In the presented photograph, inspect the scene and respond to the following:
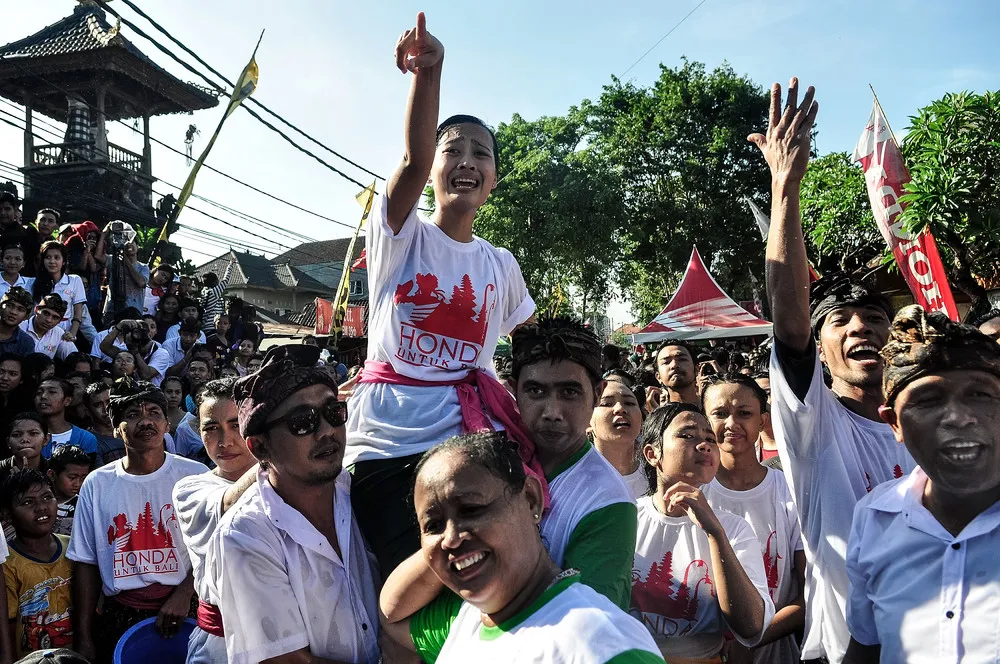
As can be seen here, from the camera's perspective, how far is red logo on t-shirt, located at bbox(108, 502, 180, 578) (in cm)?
418

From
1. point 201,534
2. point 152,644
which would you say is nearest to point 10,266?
point 152,644

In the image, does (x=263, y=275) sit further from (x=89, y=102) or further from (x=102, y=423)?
(x=102, y=423)

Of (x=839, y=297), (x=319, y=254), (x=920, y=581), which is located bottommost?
(x=920, y=581)

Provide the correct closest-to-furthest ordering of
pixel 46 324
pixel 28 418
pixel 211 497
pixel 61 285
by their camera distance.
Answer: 1. pixel 211 497
2. pixel 28 418
3. pixel 46 324
4. pixel 61 285

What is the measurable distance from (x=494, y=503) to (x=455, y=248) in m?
1.25

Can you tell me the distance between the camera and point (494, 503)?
192 cm

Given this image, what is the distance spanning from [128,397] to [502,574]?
352 cm

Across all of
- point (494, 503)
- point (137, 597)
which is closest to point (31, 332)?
point (137, 597)

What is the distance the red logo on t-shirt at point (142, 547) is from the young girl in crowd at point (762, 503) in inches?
110

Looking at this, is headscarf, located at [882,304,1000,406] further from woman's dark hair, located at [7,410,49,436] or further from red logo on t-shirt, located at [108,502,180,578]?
woman's dark hair, located at [7,410,49,436]

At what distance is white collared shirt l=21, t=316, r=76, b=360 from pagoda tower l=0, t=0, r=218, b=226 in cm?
1595

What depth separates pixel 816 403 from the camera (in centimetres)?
260

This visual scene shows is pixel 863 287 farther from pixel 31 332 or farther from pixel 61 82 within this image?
pixel 61 82

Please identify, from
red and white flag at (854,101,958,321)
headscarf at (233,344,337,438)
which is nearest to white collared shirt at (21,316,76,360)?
headscarf at (233,344,337,438)
